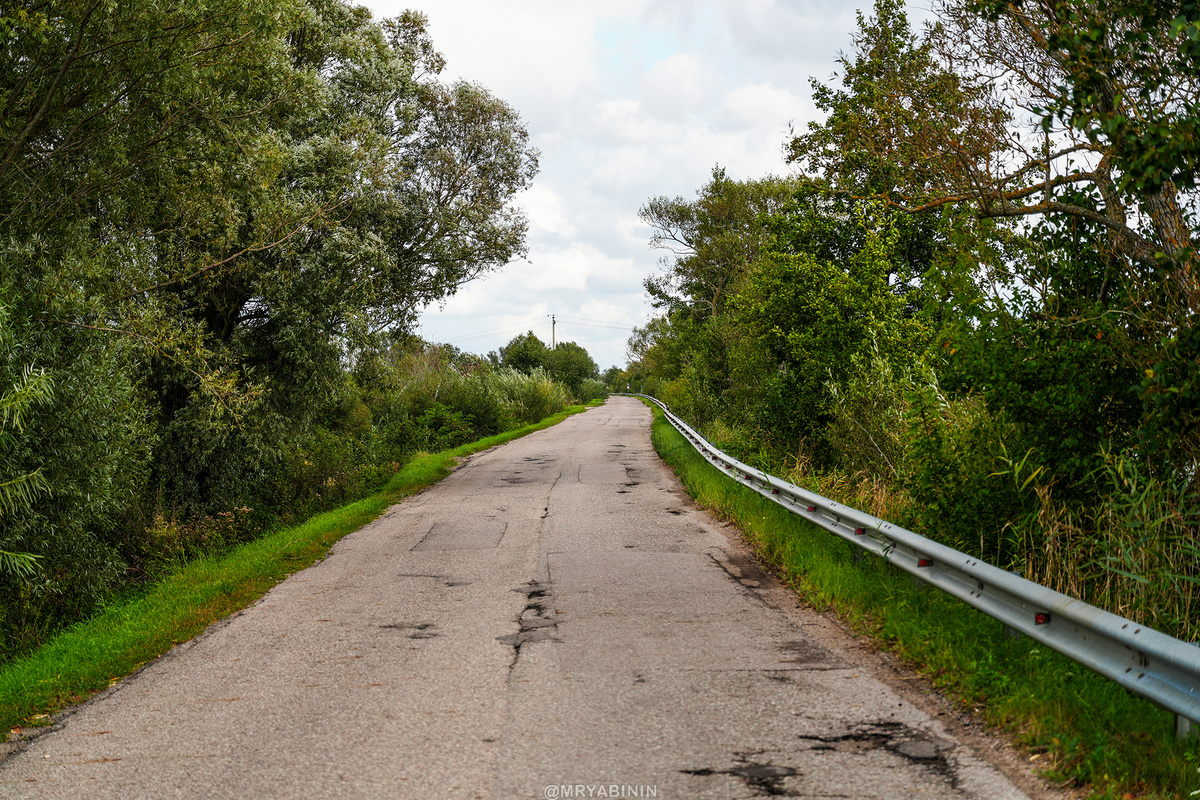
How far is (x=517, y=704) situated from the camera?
4.73 m

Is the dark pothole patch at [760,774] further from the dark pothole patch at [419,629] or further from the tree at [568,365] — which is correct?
the tree at [568,365]

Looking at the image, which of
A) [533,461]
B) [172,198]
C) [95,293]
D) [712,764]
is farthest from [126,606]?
[533,461]

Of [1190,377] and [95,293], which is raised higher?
[95,293]

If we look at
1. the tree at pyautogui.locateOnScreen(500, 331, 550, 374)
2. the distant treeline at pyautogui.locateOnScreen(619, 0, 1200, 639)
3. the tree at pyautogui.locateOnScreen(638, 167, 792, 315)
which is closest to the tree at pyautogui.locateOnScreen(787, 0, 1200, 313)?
the distant treeline at pyautogui.locateOnScreen(619, 0, 1200, 639)

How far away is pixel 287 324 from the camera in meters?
15.9

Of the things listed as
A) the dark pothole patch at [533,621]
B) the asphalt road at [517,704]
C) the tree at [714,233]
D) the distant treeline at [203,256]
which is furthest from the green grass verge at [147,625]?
the tree at [714,233]

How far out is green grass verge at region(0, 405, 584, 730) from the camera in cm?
553

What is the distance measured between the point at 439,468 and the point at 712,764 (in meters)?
17.1

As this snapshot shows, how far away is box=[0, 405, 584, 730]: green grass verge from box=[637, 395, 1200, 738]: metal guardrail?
18.9 feet

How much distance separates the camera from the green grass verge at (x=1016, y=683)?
350 centimetres

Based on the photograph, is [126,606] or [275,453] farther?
[275,453]

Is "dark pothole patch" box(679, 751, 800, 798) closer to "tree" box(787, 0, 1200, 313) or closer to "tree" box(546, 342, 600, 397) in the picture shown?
"tree" box(787, 0, 1200, 313)

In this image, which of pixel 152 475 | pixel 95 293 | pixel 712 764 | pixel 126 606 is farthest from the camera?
pixel 152 475

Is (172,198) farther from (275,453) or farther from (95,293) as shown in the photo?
(275,453)
